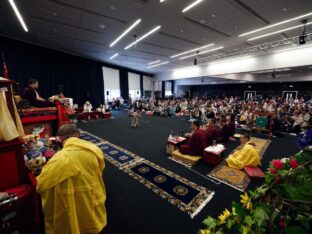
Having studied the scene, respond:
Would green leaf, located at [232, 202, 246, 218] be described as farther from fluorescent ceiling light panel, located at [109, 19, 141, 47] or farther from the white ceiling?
fluorescent ceiling light panel, located at [109, 19, 141, 47]

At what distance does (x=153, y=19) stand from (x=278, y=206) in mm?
6296

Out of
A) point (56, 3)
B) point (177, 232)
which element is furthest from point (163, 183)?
point (56, 3)

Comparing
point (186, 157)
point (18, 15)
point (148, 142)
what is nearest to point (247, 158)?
point (186, 157)

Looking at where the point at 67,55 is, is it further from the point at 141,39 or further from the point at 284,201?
the point at 284,201

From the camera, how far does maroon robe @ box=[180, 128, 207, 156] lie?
13.3 ft

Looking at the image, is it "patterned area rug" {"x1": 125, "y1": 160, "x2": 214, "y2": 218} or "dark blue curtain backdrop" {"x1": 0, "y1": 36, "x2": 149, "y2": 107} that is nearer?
"patterned area rug" {"x1": 125, "y1": 160, "x2": 214, "y2": 218}

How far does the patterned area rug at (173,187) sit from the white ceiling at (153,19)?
4.80 meters

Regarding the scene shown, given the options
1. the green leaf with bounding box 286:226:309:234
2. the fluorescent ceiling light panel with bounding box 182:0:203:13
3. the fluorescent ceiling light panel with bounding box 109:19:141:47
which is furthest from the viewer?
the fluorescent ceiling light panel with bounding box 109:19:141:47

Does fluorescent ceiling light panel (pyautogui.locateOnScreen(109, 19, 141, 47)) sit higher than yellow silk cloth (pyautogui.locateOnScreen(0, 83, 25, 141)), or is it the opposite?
fluorescent ceiling light panel (pyautogui.locateOnScreen(109, 19, 141, 47))

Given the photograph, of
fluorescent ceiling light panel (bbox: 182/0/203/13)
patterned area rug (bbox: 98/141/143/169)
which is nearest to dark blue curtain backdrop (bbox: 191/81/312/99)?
fluorescent ceiling light panel (bbox: 182/0/203/13)

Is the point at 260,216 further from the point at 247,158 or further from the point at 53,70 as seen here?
the point at 53,70

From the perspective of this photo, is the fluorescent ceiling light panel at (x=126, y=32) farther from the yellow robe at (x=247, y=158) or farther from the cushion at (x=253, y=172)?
the cushion at (x=253, y=172)

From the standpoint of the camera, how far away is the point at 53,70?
10867 mm

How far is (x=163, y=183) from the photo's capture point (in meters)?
3.04
